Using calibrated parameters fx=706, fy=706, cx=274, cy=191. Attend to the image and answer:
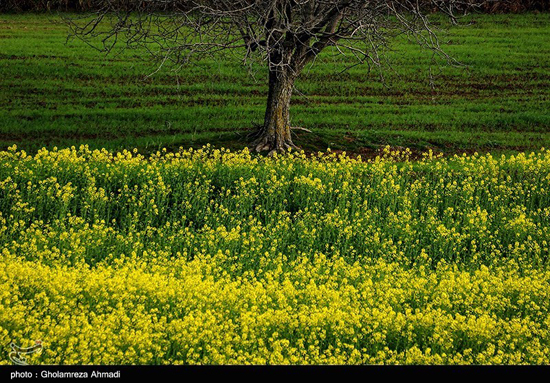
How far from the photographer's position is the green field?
17812mm

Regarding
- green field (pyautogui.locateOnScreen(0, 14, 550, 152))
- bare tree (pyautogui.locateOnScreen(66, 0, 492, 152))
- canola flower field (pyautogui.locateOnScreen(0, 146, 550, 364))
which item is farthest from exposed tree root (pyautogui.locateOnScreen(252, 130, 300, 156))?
canola flower field (pyautogui.locateOnScreen(0, 146, 550, 364))

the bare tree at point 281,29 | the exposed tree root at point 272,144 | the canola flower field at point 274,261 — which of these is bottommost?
the canola flower field at point 274,261

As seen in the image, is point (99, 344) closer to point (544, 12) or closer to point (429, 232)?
point (429, 232)

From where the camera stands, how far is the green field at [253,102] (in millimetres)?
17812

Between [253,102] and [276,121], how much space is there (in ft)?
22.6

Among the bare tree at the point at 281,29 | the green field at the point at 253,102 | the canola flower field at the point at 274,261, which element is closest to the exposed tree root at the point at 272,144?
the bare tree at the point at 281,29

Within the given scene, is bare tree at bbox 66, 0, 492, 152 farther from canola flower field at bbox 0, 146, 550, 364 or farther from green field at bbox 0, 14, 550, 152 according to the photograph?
canola flower field at bbox 0, 146, 550, 364

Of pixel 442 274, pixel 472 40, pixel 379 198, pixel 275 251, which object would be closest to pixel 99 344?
pixel 275 251

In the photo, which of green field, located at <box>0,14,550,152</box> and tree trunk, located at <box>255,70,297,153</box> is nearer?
tree trunk, located at <box>255,70,297,153</box>

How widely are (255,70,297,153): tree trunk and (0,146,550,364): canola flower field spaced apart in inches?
62.6

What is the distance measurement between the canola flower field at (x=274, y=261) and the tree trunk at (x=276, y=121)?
1.59 meters

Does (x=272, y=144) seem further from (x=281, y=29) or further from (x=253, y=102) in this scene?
(x=253, y=102)

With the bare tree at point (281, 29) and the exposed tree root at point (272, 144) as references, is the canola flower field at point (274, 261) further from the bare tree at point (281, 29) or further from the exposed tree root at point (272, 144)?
the bare tree at point (281, 29)

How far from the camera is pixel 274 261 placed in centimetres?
920
